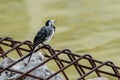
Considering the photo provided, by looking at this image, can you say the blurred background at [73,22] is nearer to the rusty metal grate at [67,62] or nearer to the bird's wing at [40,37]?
the bird's wing at [40,37]

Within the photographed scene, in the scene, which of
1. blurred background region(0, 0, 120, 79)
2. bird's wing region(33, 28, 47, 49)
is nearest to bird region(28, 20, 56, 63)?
bird's wing region(33, 28, 47, 49)

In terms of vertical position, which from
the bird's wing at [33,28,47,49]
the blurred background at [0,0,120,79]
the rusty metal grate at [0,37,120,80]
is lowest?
the rusty metal grate at [0,37,120,80]

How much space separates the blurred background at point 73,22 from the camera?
4.51 m

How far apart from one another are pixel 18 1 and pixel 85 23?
0.90 metres

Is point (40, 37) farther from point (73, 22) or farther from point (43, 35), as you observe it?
point (73, 22)

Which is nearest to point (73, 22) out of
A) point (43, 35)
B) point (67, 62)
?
point (43, 35)

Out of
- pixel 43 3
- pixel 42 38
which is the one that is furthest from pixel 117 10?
pixel 42 38

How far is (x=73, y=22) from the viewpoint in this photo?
4.98m

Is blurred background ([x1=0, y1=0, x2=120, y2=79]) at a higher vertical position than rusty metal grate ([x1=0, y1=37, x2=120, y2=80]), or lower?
higher

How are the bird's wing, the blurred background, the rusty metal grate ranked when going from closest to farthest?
1. the rusty metal grate
2. the bird's wing
3. the blurred background

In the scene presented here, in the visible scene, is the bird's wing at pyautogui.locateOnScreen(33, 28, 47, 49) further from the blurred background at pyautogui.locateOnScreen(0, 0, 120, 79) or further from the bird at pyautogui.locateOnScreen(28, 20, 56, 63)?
the blurred background at pyautogui.locateOnScreen(0, 0, 120, 79)

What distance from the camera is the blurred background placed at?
14.8 ft

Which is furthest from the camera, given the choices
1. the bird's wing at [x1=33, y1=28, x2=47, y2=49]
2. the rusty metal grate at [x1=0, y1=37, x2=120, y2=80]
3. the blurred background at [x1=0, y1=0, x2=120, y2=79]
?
the blurred background at [x1=0, y1=0, x2=120, y2=79]

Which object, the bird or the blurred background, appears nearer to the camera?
the bird
